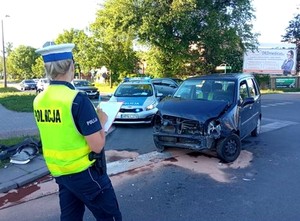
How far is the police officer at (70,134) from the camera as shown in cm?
213

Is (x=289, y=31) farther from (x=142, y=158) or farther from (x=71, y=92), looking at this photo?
(x=71, y=92)

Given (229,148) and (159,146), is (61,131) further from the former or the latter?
(159,146)

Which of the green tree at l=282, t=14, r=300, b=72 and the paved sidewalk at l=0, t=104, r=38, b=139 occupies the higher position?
the green tree at l=282, t=14, r=300, b=72

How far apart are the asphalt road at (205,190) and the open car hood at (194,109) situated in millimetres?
950

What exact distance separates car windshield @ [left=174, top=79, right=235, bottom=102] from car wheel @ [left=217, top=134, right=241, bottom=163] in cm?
87

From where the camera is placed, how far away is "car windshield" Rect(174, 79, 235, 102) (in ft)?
22.5

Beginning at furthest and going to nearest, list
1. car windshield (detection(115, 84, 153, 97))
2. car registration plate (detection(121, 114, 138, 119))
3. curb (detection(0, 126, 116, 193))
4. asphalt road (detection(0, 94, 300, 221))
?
1. car windshield (detection(115, 84, 153, 97))
2. car registration plate (detection(121, 114, 138, 119))
3. curb (detection(0, 126, 116, 193))
4. asphalt road (detection(0, 94, 300, 221))

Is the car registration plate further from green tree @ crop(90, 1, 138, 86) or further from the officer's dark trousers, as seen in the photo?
green tree @ crop(90, 1, 138, 86)

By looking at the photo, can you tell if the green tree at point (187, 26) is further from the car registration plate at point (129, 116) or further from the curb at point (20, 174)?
the curb at point (20, 174)

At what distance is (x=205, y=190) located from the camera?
4789 millimetres

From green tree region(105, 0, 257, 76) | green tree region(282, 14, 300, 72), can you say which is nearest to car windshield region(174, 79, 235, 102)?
green tree region(105, 0, 257, 76)

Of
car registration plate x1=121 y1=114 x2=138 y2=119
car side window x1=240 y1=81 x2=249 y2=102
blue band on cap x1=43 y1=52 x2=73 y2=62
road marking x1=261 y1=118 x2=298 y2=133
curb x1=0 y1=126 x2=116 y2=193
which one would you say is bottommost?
road marking x1=261 y1=118 x2=298 y2=133

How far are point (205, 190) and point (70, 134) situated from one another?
10.3ft

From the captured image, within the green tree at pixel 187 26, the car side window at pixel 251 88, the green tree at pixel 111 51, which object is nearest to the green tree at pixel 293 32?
the green tree at pixel 187 26
